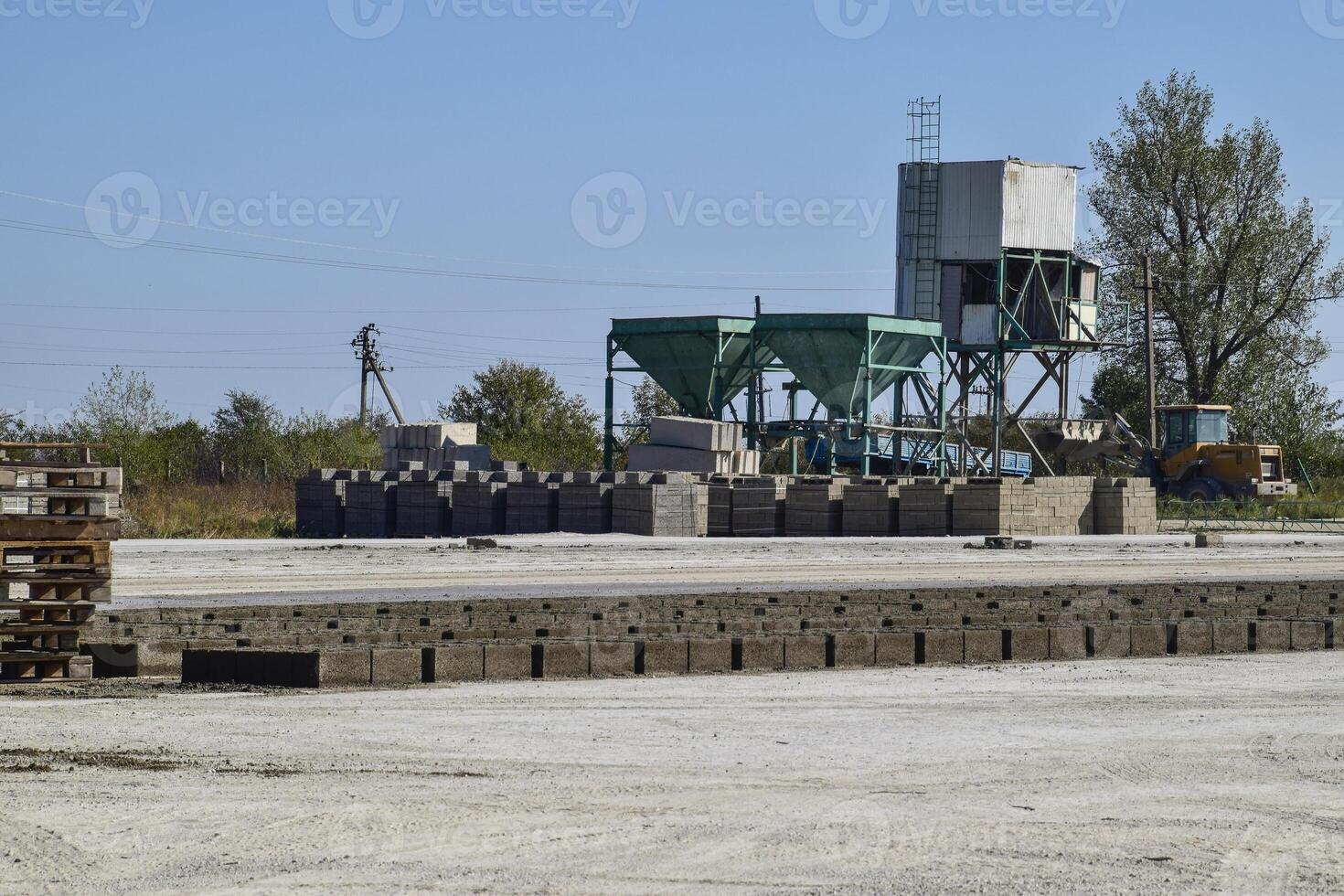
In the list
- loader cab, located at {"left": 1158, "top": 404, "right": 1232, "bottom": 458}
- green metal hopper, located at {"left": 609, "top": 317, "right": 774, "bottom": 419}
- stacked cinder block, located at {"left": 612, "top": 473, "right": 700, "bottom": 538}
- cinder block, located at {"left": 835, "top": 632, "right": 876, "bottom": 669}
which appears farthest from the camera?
green metal hopper, located at {"left": 609, "top": 317, "right": 774, "bottom": 419}

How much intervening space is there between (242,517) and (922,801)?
29503 mm

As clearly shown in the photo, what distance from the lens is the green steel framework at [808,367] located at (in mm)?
46938

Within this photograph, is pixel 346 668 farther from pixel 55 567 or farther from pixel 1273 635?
pixel 1273 635

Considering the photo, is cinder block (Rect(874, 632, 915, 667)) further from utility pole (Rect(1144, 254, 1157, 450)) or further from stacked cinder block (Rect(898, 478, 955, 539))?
utility pole (Rect(1144, 254, 1157, 450))

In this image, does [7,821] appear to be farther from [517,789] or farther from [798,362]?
[798,362]

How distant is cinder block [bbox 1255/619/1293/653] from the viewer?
14320 millimetres

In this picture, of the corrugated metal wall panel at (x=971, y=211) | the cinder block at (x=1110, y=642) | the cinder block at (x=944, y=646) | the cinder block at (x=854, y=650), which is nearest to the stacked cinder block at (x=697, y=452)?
the corrugated metal wall panel at (x=971, y=211)

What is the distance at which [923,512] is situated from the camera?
108 feet

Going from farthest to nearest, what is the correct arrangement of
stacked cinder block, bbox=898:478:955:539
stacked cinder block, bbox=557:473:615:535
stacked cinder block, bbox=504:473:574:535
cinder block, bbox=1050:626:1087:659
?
1. stacked cinder block, bbox=898:478:955:539
2. stacked cinder block, bbox=504:473:574:535
3. stacked cinder block, bbox=557:473:615:535
4. cinder block, bbox=1050:626:1087:659

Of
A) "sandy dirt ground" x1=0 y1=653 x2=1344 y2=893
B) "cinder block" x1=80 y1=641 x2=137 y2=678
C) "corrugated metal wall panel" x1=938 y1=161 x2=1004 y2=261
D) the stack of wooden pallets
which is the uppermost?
"corrugated metal wall panel" x1=938 y1=161 x2=1004 y2=261

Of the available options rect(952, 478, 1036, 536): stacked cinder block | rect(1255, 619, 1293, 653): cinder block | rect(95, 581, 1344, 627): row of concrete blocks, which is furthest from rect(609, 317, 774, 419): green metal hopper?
rect(1255, 619, 1293, 653): cinder block

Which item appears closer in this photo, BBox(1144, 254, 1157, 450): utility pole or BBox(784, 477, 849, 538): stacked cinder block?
BBox(784, 477, 849, 538): stacked cinder block

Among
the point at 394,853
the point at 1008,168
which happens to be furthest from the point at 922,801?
the point at 1008,168

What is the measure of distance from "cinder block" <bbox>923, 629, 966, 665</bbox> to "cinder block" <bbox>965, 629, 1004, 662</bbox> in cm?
7
